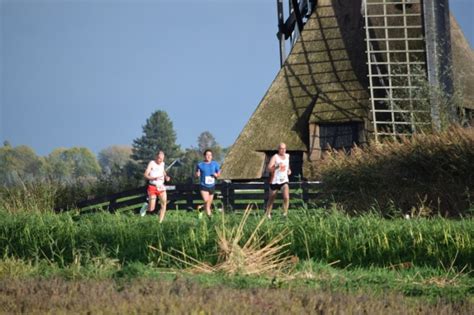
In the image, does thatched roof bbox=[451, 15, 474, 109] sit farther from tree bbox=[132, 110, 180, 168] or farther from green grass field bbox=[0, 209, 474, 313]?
tree bbox=[132, 110, 180, 168]

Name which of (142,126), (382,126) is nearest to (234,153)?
(382,126)

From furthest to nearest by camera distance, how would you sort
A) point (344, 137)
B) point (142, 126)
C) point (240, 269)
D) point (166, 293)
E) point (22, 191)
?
point (142, 126) < point (344, 137) < point (22, 191) < point (240, 269) < point (166, 293)

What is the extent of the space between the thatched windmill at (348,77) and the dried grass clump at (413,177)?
692 centimetres

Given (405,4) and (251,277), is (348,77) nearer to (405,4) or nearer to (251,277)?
(405,4)

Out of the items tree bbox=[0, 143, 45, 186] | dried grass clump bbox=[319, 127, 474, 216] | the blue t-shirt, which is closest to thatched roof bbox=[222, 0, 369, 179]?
the blue t-shirt

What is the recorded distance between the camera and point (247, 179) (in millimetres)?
31609

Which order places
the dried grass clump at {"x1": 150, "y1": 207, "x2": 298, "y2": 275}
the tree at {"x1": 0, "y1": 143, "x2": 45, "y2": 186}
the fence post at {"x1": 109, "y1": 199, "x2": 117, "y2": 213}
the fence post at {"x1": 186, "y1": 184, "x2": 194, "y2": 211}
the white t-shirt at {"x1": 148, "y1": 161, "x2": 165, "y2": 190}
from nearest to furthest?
the dried grass clump at {"x1": 150, "y1": 207, "x2": 298, "y2": 275}
the white t-shirt at {"x1": 148, "y1": 161, "x2": 165, "y2": 190}
the fence post at {"x1": 186, "y1": 184, "x2": 194, "y2": 211}
the fence post at {"x1": 109, "y1": 199, "x2": 117, "y2": 213}
the tree at {"x1": 0, "y1": 143, "x2": 45, "y2": 186}

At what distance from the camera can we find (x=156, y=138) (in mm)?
128000

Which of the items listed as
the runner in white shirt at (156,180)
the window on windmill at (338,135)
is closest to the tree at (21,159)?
the window on windmill at (338,135)

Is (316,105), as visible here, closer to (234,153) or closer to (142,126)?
(234,153)

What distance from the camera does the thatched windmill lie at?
96.3ft

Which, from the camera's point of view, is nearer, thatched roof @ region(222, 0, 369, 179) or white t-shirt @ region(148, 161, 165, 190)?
white t-shirt @ region(148, 161, 165, 190)

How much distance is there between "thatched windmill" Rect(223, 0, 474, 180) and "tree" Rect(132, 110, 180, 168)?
3653 inches

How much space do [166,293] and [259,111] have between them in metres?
22.9
